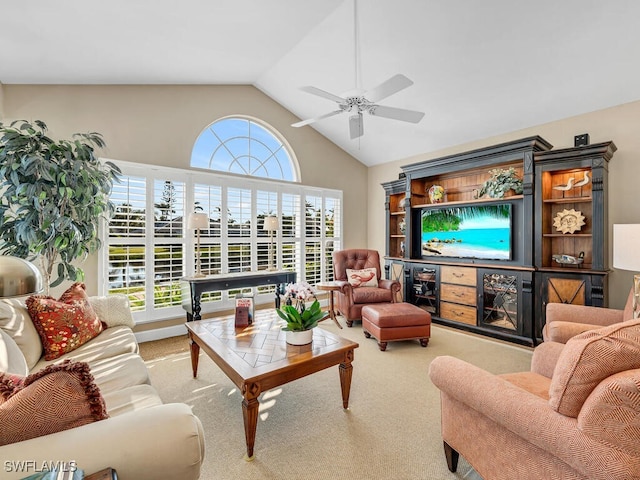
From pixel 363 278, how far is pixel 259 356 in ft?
9.01

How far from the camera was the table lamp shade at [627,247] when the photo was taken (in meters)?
2.12

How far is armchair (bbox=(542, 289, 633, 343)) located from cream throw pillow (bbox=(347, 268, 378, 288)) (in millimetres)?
2323

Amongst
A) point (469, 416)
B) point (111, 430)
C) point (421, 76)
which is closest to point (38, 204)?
point (111, 430)

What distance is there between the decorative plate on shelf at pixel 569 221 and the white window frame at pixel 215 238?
10.8 feet

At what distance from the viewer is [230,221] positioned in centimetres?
452

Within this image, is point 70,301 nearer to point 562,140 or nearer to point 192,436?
point 192,436

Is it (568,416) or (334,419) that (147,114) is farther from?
(568,416)

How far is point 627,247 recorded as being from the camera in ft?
7.16

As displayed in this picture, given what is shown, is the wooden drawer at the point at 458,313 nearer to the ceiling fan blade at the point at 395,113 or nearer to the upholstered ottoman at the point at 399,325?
the upholstered ottoman at the point at 399,325

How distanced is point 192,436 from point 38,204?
267 centimetres

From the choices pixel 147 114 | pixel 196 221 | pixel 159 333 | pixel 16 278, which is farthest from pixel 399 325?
pixel 147 114

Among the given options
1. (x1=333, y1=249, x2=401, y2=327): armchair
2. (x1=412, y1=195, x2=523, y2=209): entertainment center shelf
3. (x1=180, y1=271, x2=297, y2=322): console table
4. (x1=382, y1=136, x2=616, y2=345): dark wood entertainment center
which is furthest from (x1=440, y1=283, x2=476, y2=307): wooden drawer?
(x1=180, y1=271, x2=297, y2=322): console table

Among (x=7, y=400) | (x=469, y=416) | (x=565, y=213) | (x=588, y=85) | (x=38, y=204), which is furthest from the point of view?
(x=565, y=213)

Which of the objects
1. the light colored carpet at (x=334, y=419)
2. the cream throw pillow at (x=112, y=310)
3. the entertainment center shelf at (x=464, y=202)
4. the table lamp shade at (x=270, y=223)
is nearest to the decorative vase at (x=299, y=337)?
the light colored carpet at (x=334, y=419)
